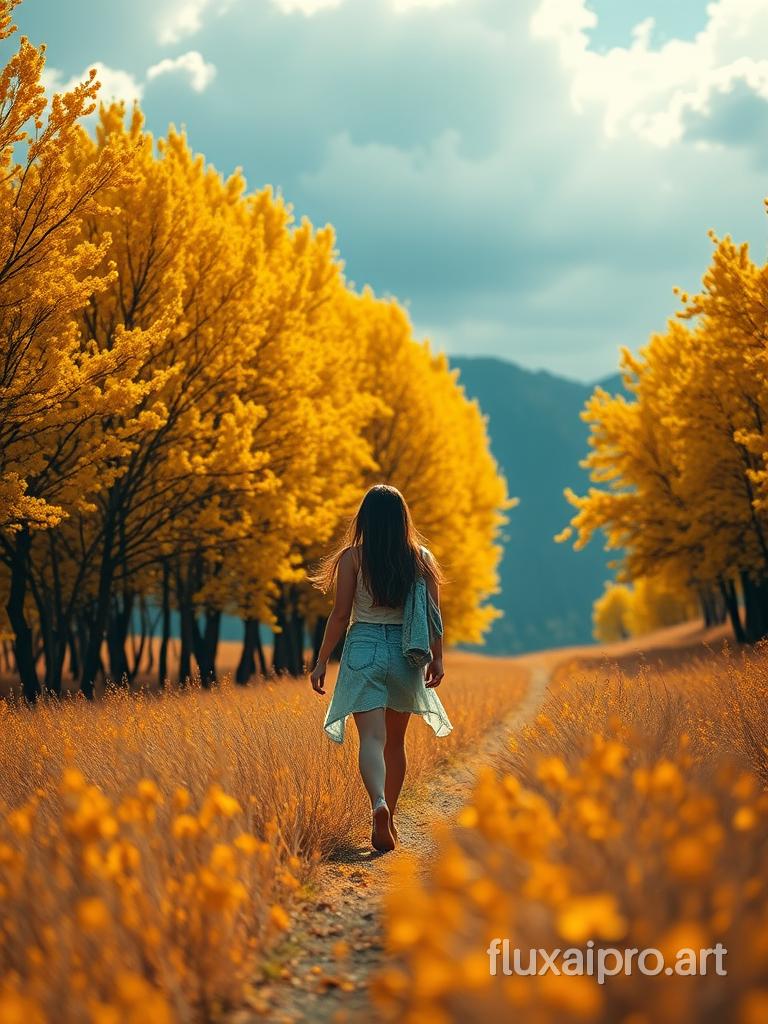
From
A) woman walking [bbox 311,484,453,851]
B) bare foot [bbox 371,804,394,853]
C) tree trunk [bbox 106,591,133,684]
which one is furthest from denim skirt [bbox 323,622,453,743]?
tree trunk [bbox 106,591,133,684]

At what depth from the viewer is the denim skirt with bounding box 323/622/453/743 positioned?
521cm

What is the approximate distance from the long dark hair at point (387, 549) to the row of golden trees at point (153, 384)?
4.90 feet

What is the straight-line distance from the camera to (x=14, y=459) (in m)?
9.90

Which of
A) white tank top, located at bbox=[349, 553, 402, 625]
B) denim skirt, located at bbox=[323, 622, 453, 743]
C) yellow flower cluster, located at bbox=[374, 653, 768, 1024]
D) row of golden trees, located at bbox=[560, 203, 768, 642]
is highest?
row of golden trees, located at bbox=[560, 203, 768, 642]

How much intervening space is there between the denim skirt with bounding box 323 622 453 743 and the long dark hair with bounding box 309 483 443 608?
0.72 ft

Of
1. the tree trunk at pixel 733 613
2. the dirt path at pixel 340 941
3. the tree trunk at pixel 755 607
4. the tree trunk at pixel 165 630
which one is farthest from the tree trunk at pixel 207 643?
the tree trunk at pixel 733 613

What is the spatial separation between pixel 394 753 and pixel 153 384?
5286 mm

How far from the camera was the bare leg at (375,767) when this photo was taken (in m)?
4.92

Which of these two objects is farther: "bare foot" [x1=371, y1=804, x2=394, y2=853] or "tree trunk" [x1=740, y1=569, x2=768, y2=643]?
"tree trunk" [x1=740, y1=569, x2=768, y2=643]

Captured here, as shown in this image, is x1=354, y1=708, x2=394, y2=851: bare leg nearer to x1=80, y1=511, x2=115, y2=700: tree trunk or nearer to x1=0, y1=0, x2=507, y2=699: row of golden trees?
x1=0, y1=0, x2=507, y2=699: row of golden trees

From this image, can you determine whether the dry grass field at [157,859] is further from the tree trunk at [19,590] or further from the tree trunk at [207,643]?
the tree trunk at [207,643]

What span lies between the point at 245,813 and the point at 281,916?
4.40 ft

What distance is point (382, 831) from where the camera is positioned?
16.2ft

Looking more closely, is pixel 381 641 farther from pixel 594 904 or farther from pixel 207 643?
pixel 207 643
